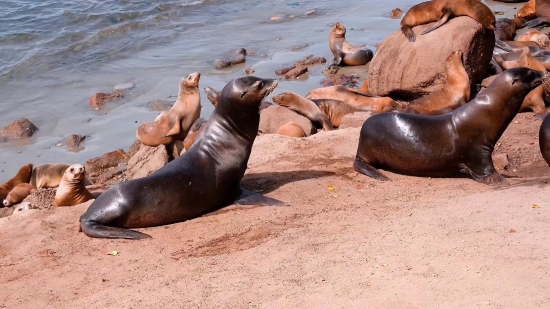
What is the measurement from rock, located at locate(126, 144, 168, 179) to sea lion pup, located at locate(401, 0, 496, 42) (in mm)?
3700

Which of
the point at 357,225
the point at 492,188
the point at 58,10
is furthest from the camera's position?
the point at 58,10

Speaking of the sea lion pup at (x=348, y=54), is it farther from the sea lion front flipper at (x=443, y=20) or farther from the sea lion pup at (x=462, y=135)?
the sea lion pup at (x=462, y=135)

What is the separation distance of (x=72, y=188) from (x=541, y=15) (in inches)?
385

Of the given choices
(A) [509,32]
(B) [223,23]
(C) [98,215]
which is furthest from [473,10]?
(B) [223,23]

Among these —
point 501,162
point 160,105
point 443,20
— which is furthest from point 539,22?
point 501,162

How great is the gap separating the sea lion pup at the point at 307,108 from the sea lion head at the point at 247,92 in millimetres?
3426

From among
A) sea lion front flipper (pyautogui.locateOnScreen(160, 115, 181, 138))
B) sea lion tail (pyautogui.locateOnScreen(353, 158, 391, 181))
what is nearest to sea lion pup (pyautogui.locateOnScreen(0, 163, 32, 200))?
sea lion front flipper (pyautogui.locateOnScreen(160, 115, 181, 138))

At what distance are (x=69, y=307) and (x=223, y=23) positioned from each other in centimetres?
1363

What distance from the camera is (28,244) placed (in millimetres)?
5066

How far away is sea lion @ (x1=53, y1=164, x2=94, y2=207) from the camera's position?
6.66m

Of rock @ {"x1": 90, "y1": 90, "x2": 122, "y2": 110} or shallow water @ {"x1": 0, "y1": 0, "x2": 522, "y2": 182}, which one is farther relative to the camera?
rock @ {"x1": 90, "y1": 90, "x2": 122, "y2": 110}

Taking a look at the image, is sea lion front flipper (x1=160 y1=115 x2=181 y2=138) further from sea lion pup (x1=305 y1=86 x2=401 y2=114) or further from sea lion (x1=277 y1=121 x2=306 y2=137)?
sea lion pup (x1=305 y1=86 x2=401 y2=114)

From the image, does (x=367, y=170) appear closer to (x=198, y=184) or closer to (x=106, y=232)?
(x=198, y=184)

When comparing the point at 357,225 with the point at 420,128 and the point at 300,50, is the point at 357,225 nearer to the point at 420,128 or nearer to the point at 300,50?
the point at 420,128
